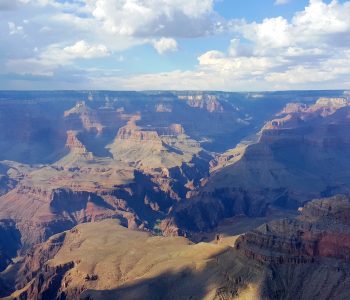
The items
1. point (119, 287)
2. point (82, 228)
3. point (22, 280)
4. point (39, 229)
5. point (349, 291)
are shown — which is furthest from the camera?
point (39, 229)

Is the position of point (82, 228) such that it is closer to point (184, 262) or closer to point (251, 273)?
point (184, 262)

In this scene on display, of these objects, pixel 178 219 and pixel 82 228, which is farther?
pixel 178 219

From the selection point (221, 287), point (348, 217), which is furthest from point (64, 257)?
point (348, 217)

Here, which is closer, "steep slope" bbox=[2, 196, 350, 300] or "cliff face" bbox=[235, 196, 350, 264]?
"steep slope" bbox=[2, 196, 350, 300]

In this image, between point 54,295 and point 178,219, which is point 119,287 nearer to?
point 54,295

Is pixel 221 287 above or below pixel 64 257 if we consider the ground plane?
above

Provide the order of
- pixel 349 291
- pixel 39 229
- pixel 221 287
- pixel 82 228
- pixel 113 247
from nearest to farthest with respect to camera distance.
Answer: pixel 349 291 < pixel 221 287 < pixel 113 247 < pixel 82 228 < pixel 39 229

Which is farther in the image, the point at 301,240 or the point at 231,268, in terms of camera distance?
the point at 231,268

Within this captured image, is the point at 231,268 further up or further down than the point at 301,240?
further down

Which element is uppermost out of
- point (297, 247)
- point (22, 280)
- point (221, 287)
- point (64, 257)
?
point (297, 247)

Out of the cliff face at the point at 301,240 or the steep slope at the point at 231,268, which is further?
the cliff face at the point at 301,240
